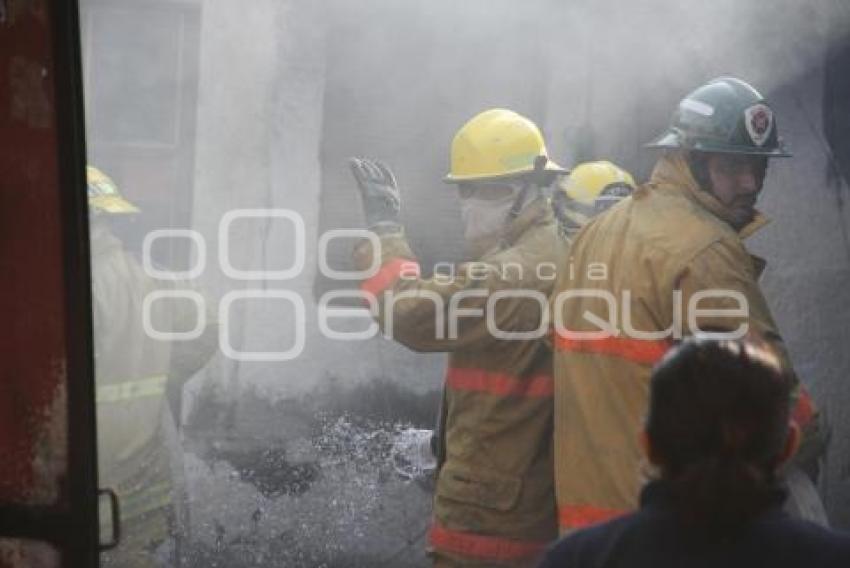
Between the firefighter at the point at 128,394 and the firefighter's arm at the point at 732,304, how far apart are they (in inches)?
84.0

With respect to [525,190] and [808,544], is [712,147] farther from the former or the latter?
[808,544]

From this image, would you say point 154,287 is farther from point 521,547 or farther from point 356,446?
point 356,446

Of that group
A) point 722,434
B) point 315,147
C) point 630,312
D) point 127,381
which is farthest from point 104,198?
point 722,434

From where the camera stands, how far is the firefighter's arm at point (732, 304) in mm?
2887

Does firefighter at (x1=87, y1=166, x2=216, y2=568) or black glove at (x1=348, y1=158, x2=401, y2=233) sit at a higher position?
black glove at (x1=348, y1=158, x2=401, y2=233)

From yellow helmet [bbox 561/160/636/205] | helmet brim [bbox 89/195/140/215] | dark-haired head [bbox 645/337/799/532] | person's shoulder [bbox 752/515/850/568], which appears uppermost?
dark-haired head [bbox 645/337/799/532]

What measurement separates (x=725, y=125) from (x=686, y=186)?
0.25 metres

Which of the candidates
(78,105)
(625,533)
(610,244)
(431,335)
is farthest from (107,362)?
(625,533)

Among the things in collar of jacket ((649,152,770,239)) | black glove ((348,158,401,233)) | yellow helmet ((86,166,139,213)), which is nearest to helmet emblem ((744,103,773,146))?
collar of jacket ((649,152,770,239))

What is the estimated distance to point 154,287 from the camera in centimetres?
445

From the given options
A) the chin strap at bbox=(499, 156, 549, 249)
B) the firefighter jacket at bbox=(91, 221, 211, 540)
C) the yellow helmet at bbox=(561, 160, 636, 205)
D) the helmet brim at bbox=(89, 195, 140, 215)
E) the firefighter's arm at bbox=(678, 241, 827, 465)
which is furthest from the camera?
the yellow helmet at bbox=(561, 160, 636, 205)

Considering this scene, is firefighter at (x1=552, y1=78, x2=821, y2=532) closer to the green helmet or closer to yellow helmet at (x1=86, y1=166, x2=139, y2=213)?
the green helmet

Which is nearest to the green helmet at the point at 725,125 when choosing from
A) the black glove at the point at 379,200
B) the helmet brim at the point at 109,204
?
the black glove at the point at 379,200

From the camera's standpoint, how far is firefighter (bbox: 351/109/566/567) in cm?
358
